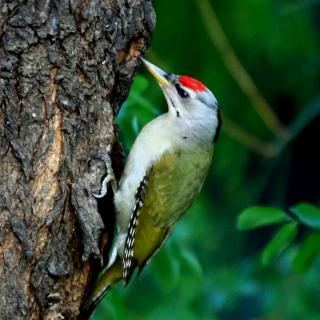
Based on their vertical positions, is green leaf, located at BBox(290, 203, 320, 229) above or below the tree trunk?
below

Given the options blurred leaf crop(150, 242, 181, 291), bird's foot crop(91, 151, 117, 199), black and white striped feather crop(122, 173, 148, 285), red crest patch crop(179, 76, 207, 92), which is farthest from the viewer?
blurred leaf crop(150, 242, 181, 291)

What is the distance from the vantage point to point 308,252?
5992mm

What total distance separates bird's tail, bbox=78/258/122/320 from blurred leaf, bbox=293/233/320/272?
0.78 m

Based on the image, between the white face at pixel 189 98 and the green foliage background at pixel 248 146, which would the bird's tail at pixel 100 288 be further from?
the green foliage background at pixel 248 146

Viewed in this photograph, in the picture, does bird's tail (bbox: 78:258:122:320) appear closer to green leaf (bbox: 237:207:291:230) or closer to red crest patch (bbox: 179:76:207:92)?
green leaf (bbox: 237:207:291:230)

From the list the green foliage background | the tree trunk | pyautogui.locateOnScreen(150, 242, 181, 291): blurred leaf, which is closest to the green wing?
pyautogui.locateOnScreen(150, 242, 181, 291): blurred leaf

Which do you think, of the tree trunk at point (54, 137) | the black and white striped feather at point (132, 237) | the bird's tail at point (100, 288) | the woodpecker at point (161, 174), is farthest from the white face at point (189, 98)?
the tree trunk at point (54, 137)

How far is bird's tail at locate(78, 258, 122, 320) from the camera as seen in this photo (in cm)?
547

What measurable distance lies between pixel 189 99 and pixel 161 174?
42 centimetres

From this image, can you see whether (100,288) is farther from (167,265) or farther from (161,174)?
(167,265)

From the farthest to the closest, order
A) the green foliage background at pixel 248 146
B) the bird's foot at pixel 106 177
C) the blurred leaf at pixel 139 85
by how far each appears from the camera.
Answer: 1. the green foliage background at pixel 248 146
2. the blurred leaf at pixel 139 85
3. the bird's foot at pixel 106 177

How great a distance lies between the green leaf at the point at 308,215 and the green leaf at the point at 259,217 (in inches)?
2.3

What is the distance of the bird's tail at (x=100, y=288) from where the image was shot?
5469 millimetres

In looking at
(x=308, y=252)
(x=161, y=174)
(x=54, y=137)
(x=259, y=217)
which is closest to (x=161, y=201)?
(x=161, y=174)
